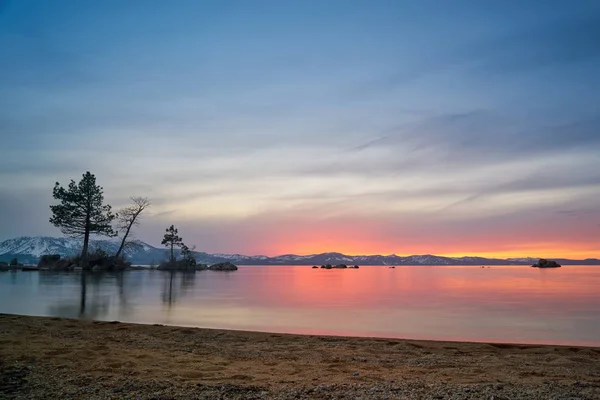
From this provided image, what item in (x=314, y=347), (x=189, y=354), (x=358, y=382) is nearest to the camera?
(x=358, y=382)

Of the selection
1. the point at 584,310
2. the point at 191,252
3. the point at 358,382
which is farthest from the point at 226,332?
the point at 191,252

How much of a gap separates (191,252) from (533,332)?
7527 centimetres

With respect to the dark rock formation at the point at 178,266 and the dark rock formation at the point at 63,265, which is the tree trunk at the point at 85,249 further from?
the dark rock formation at the point at 178,266

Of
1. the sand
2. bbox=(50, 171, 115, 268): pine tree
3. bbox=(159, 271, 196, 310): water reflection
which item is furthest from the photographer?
bbox=(50, 171, 115, 268): pine tree

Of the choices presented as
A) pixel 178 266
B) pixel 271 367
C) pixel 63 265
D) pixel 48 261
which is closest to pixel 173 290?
pixel 271 367

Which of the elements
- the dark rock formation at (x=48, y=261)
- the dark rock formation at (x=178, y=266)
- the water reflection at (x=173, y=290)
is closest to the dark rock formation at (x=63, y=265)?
the dark rock formation at (x=48, y=261)

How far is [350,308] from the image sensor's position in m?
21.8

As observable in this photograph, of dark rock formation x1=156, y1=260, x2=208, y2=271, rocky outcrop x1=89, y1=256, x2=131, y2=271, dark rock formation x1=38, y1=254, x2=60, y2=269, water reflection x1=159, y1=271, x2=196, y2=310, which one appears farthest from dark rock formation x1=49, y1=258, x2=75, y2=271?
dark rock formation x1=156, y1=260, x2=208, y2=271

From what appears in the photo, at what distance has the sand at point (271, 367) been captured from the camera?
618 centimetres

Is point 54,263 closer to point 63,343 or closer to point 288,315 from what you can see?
point 288,315

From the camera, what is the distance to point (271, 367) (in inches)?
325

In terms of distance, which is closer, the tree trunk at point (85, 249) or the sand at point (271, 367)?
the sand at point (271, 367)

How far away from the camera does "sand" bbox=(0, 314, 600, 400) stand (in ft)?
20.3

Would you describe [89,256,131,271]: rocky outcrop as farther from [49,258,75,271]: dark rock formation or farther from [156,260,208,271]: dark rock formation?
[156,260,208,271]: dark rock formation
